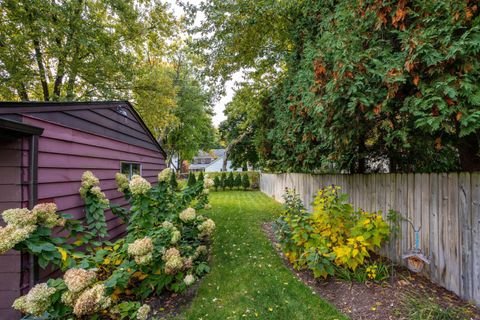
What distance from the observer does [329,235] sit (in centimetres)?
377

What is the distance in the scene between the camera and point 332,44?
3.18 meters

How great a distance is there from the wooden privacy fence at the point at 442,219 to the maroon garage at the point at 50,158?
5106 mm

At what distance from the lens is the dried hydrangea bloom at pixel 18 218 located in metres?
2.28

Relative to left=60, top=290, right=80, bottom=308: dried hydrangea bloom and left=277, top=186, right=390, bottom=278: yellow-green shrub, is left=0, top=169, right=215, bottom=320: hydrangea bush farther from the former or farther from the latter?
left=277, top=186, right=390, bottom=278: yellow-green shrub

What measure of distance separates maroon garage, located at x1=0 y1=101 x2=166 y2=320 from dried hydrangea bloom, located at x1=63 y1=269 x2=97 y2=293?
1.10m

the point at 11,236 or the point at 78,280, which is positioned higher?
the point at 11,236

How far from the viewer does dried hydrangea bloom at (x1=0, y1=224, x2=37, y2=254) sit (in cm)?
207

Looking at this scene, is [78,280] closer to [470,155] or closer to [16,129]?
[16,129]

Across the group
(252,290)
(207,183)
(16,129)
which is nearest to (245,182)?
(207,183)

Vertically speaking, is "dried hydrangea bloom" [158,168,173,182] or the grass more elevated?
"dried hydrangea bloom" [158,168,173,182]

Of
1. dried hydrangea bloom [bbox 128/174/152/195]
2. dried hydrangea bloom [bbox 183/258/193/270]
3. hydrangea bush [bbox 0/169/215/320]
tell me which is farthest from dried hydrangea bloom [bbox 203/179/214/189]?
dried hydrangea bloom [bbox 183/258/193/270]

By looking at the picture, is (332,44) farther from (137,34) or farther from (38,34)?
(137,34)

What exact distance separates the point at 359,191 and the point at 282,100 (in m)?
3.92

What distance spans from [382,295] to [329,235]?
3.31 ft
